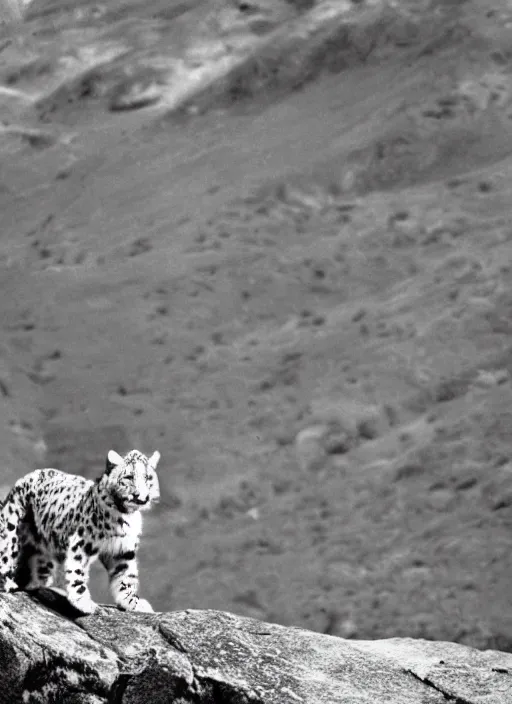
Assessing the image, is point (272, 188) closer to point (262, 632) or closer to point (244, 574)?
point (244, 574)

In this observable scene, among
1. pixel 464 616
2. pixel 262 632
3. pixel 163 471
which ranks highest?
pixel 262 632

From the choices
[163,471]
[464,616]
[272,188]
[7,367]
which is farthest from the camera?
[272,188]

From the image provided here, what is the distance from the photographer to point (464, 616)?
902 centimetres

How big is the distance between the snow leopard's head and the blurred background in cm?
242

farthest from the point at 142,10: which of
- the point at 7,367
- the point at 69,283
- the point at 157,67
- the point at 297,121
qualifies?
the point at 7,367

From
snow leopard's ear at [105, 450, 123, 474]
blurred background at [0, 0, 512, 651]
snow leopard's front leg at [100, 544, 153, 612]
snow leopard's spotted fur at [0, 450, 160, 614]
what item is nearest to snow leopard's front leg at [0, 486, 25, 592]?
snow leopard's spotted fur at [0, 450, 160, 614]

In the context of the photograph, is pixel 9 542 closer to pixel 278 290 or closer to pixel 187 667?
pixel 187 667

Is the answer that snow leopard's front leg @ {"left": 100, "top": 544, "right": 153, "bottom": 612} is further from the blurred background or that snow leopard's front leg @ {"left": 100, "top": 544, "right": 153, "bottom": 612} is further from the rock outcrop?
the blurred background

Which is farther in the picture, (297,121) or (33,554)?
(297,121)

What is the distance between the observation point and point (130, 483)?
280 inches

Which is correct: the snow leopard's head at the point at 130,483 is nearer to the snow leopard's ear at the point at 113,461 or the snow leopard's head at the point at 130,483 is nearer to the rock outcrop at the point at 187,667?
the snow leopard's ear at the point at 113,461

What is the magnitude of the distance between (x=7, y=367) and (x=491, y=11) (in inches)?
205

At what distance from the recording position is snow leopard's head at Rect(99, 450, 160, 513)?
23.3 feet

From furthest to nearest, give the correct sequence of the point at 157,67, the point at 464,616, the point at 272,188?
1. the point at 157,67
2. the point at 272,188
3. the point at 464,616
